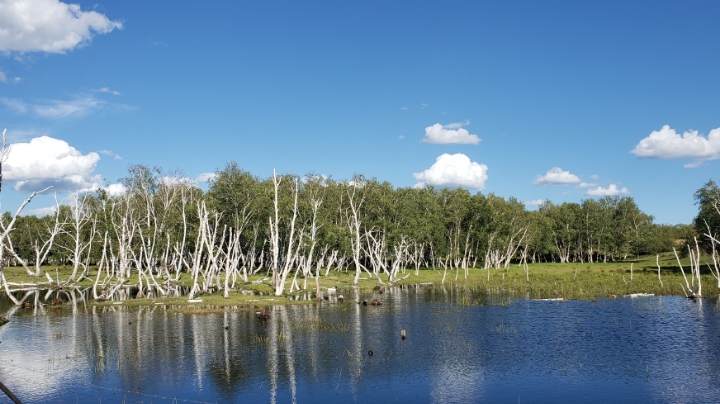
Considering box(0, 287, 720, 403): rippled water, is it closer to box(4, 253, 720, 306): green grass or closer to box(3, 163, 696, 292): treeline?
box(4, 253, 720, 306): green grass

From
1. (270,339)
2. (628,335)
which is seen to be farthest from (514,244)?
(270,339)

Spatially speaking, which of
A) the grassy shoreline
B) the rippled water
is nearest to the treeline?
the grassy shoreline

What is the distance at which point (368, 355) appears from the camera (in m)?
36.1

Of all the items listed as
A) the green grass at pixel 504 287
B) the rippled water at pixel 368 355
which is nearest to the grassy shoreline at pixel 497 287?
the green grass at pixel 504 287

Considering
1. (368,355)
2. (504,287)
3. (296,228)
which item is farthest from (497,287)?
(368,355)

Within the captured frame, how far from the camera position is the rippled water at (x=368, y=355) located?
28.5m

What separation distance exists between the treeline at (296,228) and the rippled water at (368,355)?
1826 centimetres

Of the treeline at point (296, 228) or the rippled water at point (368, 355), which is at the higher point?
the treeline at point (296, 228)

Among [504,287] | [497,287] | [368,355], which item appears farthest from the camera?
[497,287]

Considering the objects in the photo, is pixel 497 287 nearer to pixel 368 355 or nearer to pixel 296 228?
pixel 296 228

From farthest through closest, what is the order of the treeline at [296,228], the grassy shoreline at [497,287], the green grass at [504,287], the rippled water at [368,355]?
the treeline at [296,228]
the grassy shoreline at [497,287]
the green grass at [504,287]
the rippled water at [368,355]

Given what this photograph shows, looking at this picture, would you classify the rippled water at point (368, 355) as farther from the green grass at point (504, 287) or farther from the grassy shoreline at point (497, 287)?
the grassy shoreline at point (497, 287)

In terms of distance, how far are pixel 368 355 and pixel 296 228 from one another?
47049 mm

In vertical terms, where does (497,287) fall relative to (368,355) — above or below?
above
